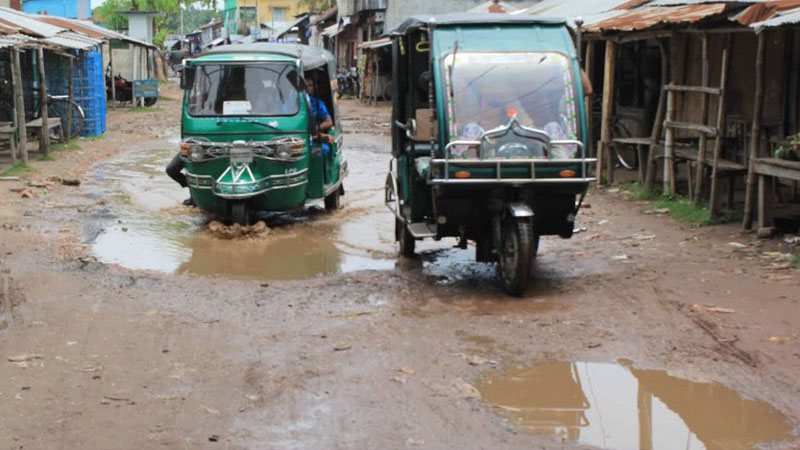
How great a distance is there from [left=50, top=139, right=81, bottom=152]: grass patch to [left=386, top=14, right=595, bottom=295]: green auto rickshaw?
12743mm

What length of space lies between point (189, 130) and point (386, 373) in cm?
606

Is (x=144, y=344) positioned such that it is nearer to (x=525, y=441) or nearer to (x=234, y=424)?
(x=234, y=424)

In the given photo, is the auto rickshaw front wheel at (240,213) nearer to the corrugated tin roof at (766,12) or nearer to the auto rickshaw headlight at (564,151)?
the auto rickshaw headlight at (564,151)

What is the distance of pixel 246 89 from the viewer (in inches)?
447

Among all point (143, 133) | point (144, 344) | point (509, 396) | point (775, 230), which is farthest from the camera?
point (143, 133)

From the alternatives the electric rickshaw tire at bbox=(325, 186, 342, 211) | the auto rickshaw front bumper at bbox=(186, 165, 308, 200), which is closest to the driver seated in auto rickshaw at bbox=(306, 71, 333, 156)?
the auto rickshaw front bumper at bbox=(186, 165, 308, 200)

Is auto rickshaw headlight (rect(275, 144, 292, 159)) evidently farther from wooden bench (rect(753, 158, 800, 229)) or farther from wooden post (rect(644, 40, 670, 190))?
wooden bench (rect(753, 158, 800, 229))

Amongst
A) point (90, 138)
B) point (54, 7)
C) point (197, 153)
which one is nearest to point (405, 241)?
point (197, 153)

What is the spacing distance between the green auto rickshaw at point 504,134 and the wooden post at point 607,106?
580 centimetres

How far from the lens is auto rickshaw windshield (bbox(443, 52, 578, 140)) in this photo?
786cm

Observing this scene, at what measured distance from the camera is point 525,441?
16.1ft

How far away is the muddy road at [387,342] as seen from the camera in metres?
5.11

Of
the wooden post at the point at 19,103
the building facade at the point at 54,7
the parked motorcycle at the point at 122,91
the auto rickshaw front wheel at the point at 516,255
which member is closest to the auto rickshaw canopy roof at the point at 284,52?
the auto rickshaw front wheel at the point at 516,255

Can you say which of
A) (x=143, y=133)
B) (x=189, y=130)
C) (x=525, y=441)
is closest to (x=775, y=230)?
(x=525, y=441)
